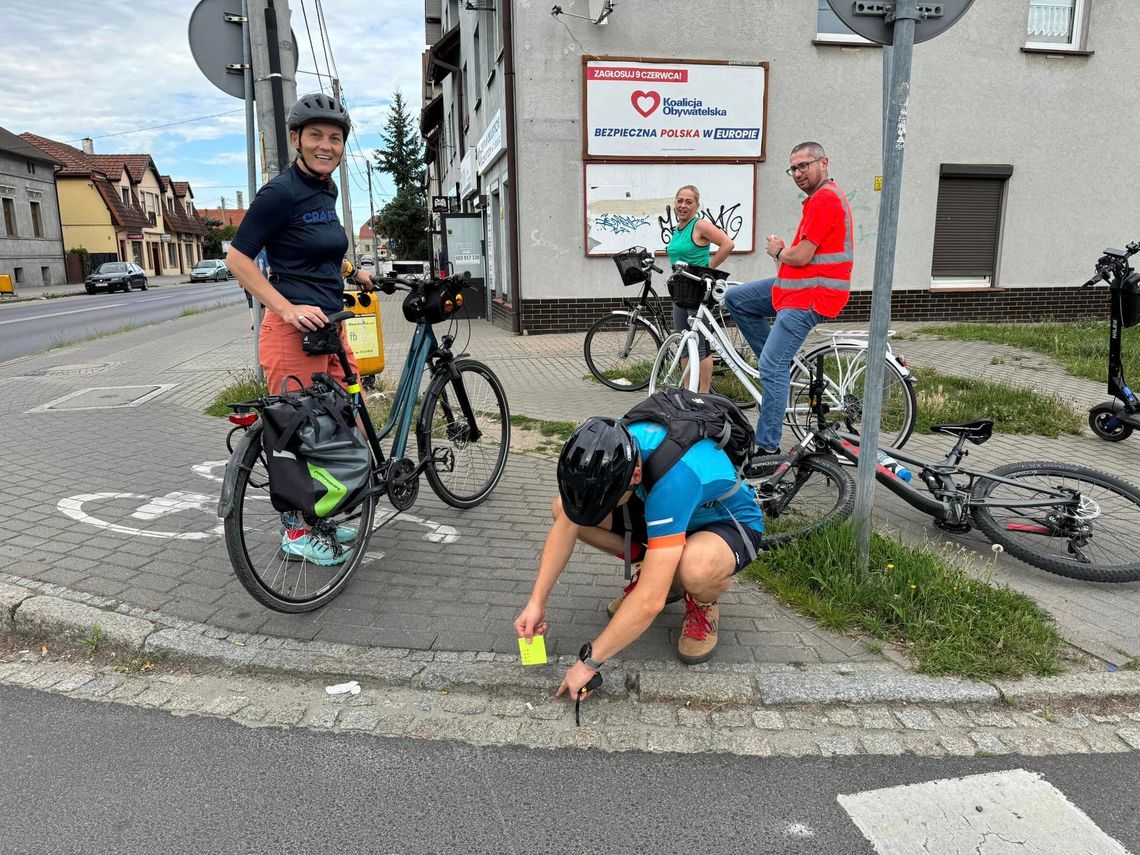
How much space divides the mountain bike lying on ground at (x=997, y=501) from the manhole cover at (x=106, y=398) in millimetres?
6324

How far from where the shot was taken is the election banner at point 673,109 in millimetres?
11656

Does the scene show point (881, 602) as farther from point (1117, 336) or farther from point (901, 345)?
point (901, 345)

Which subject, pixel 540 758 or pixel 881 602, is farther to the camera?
pixel 881 602

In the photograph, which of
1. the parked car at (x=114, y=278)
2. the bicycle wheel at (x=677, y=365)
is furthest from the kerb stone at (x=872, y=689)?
the parked car at (x=114, y=278)

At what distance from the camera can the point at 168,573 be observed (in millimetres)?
3725

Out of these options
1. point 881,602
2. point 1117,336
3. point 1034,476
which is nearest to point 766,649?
point 881,602

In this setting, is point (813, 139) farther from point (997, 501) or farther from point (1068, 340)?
point (997, 501)

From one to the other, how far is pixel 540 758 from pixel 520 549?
1.61 m

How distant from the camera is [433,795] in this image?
93.0 inches

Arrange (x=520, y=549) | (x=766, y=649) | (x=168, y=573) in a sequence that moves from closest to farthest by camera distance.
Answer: (x=766, y=649) < (x=168, y=573) < (x=520, y=549)

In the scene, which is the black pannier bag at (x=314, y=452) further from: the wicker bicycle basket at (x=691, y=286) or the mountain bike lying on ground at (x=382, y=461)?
the wicker bicycle basket at (x=691, y=286)

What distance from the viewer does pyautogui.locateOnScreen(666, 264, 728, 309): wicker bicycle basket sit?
6160mm

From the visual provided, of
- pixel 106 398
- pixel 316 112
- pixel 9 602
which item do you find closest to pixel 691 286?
pixel 316 112

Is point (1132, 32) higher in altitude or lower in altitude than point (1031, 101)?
higher
